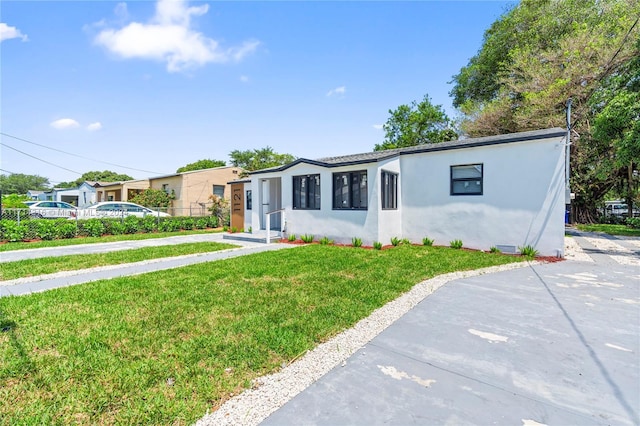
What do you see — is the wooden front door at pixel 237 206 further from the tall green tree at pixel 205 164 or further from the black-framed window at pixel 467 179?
the tall green tree at pixel 205 164

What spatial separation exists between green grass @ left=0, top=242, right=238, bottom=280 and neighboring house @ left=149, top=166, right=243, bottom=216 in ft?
40.5

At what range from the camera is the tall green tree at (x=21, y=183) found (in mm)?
60000

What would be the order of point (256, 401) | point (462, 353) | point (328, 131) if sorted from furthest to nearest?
point (328, 131) → point (462, 353) → point (256, 401)

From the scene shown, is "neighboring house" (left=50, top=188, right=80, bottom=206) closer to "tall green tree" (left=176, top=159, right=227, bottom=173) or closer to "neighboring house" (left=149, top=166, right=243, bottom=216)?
"neighboring house" (left=149, top=166, right=243, bottom=216)

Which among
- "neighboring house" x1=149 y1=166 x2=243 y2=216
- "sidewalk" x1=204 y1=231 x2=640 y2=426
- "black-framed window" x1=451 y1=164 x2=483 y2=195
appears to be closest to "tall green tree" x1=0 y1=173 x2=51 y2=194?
"neighboring house" x1=149 y1=166 x2=243 y2=216

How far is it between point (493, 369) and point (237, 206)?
14.1 m

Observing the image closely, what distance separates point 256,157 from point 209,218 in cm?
1872

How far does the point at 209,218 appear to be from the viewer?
58.9ft

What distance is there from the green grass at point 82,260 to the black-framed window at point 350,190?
14.0 feet

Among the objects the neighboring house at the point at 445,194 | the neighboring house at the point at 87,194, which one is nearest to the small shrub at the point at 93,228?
the neighboring house at the point at 445,194

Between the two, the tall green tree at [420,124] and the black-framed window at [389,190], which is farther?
the tall green tree at [420,124]

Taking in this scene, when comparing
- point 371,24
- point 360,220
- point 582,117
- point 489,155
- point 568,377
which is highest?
point 371,24

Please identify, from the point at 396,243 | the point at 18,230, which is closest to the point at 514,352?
the point at 396,243

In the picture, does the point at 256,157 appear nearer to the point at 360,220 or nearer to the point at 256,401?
the point at 360,220
